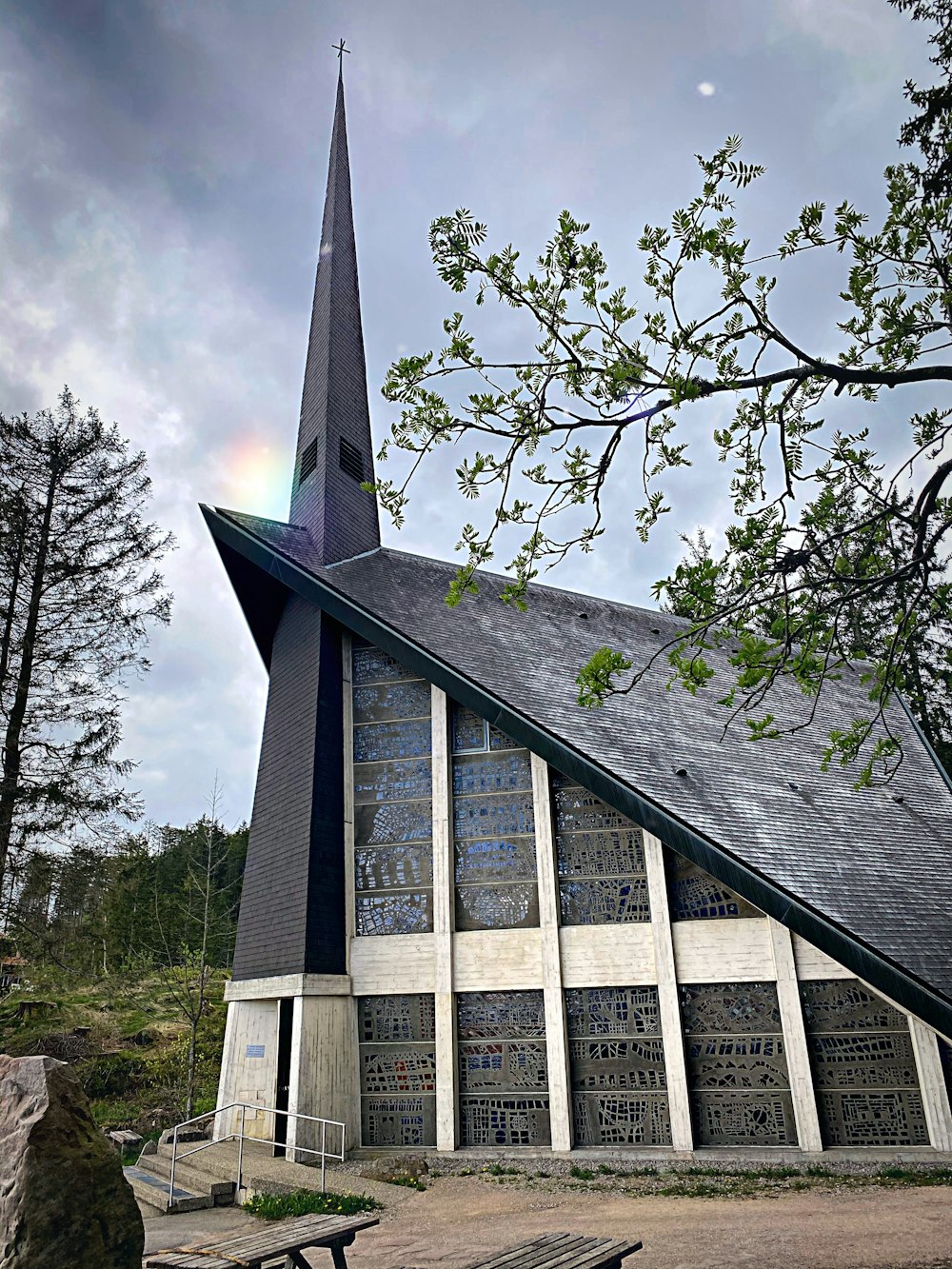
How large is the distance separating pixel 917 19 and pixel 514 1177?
10.3m

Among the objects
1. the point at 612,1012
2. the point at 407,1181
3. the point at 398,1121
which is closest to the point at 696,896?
the point at 612,1012

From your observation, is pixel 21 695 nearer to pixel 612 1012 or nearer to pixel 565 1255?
pixel 612 1012

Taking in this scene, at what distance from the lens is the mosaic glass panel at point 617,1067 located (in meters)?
9.23

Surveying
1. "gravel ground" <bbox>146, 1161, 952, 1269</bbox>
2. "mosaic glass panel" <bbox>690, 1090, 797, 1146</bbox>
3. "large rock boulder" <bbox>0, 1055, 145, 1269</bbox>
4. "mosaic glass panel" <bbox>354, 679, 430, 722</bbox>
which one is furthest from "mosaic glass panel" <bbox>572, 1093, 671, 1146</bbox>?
"large rock boulder" <bbox>0, 1055, 145, 1269</bbox>

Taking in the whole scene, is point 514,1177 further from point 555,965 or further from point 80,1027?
point 80,1027

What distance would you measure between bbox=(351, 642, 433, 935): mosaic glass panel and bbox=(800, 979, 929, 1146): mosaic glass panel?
4563mm

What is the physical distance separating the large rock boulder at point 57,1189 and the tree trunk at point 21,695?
8.35 metres

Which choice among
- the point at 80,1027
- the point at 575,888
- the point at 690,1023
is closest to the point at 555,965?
the point at 575,888

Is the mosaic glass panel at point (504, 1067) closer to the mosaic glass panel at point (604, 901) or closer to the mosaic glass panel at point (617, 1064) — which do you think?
the mosaic glass panel at point (617, 1064)

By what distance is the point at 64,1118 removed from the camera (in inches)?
141

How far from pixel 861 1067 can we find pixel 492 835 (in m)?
4.67

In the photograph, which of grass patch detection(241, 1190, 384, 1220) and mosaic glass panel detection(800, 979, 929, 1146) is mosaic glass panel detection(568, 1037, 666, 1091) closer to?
mosaic glass panel detection(800, 979, 929, 1146)

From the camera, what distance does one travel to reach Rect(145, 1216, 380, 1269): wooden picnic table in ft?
12.3

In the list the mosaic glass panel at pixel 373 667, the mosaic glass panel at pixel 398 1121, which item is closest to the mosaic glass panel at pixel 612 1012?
the mosaic glass panel at pixel 398 1121
